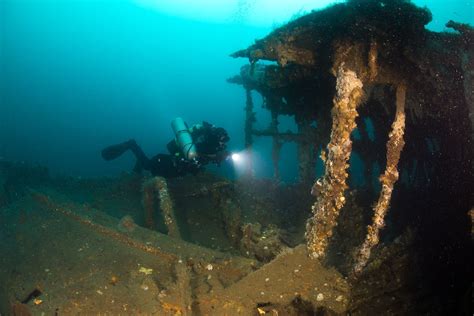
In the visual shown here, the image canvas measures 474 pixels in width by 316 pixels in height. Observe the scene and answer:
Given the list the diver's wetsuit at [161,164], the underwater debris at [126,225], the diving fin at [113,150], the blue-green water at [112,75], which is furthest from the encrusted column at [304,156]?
the blue-green water at [112,75]

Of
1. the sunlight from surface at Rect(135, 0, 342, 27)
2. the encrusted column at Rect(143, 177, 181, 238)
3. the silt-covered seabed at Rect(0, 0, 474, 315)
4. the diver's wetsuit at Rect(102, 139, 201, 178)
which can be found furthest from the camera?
the sunlight from surface at Rect(135, 0, 342, 27)

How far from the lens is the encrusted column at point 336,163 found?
13.0ft

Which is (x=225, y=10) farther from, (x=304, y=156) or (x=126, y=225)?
(x=126, y=225)

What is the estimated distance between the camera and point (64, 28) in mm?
136750

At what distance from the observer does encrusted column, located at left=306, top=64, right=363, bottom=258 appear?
397cm

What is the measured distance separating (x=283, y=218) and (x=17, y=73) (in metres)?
128

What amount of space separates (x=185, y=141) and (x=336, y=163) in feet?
14.9

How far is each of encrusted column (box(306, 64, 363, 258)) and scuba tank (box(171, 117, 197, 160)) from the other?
3956 mm

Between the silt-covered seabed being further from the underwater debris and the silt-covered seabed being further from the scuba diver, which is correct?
the scuba diver

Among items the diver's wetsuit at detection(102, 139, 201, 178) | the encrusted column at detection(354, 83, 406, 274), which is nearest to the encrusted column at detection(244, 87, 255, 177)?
the diver's wetsuit at detection(102, 139, 201, 178)

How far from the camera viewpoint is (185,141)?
798 centimetres

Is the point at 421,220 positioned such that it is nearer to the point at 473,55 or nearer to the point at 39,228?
the point at 473,55

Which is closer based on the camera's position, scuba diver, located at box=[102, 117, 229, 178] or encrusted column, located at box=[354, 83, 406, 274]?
encrusted column, located at box=[354, 83, 406, 274]

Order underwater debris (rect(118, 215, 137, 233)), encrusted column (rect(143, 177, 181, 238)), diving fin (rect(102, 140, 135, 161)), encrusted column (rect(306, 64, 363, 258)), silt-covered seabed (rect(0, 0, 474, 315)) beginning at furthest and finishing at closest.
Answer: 1. diving fin (rect(102, 140, 135, 161))
2. encrusted column (rect(143, 177, 181, 238))
3. underwater debris (rect(118, 215, 137, 233))
4. encrusted column (rect(306, 64, 363, 258))
5. silt-covered seabed (rect(0, 0, 474, 315))
